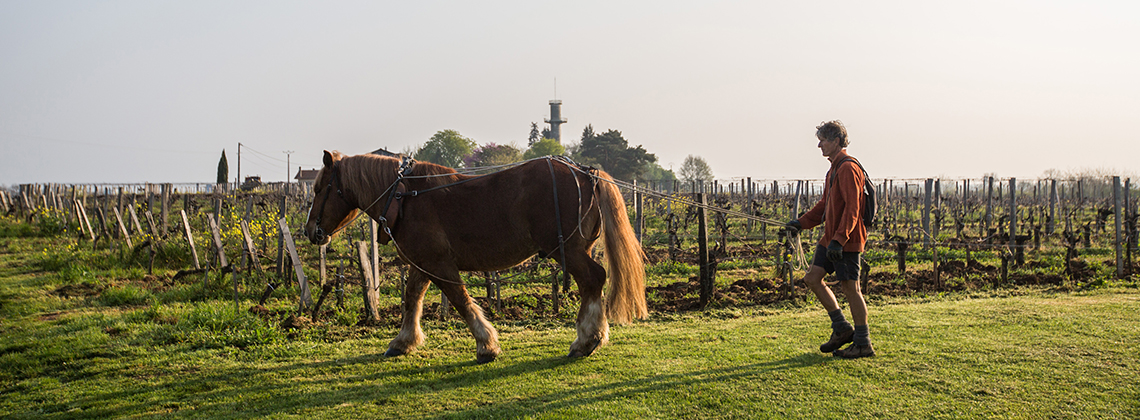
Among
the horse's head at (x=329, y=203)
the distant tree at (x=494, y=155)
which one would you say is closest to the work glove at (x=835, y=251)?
the horse's head at (x=329, y=203)

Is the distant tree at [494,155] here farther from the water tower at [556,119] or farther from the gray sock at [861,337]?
the gray sock at [861,337]

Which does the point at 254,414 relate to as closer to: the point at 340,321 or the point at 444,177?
the point at 444,177

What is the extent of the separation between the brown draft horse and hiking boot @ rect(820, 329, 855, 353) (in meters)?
1.35

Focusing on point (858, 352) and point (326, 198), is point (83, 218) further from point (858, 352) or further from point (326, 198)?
point (858, 352)

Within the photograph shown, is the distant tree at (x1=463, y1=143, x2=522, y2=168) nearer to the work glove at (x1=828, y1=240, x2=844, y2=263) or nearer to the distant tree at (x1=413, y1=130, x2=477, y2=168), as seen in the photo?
the distant tree at (x1=413, y1=130, x2=477, y2=168)

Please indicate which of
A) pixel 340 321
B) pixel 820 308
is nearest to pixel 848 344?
pixel 820 308

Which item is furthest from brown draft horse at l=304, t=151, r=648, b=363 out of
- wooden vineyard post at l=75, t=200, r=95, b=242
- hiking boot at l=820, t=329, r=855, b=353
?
wooden vineyard post at l=75, t=200, r=95, b=242

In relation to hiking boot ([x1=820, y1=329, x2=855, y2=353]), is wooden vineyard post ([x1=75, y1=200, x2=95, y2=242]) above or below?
above

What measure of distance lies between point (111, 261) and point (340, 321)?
7023mm

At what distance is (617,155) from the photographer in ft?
193

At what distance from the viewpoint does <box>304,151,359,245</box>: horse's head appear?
16.6 ft

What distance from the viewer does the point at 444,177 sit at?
16.1 feet

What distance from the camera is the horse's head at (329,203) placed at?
507 cm

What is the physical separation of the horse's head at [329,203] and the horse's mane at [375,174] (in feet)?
0.20
